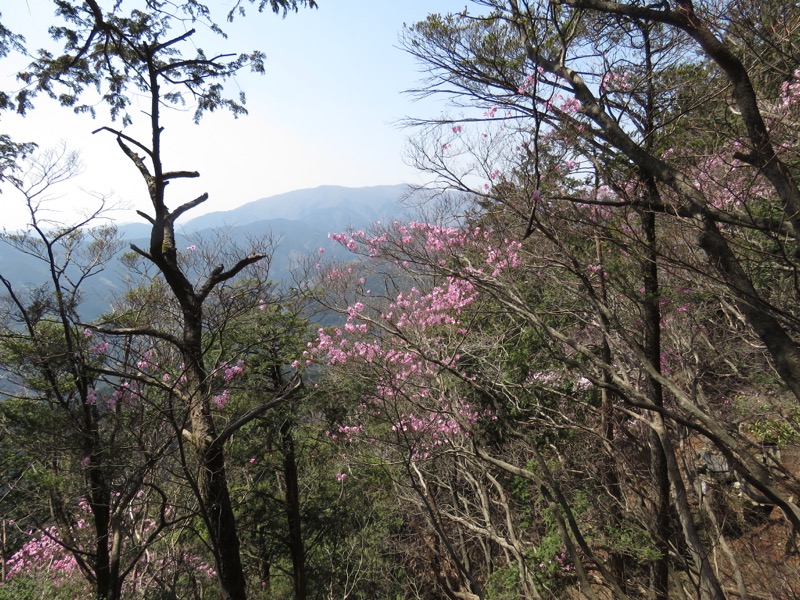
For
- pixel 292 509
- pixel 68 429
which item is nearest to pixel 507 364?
pixel 292 509

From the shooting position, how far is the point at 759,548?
603cm

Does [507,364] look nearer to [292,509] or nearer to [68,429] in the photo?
[292,509]

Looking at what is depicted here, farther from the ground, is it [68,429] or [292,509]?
[68,429]

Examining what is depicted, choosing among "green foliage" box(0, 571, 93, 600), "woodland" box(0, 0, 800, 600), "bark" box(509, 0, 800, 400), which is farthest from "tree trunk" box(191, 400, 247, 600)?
"bark" box(509, 0, 800, 400)

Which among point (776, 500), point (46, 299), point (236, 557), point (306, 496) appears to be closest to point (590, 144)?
point (776, 500)

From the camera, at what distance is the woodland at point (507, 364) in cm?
329

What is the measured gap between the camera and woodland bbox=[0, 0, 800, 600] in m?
3.29

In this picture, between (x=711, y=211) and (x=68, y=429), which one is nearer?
(x=711, y=211)

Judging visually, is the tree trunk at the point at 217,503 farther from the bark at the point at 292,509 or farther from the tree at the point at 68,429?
the bark at the point at 292,509

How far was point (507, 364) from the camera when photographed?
8359 mm

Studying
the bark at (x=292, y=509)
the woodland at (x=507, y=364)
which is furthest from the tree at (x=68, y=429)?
the bark at (x=292, y=509)

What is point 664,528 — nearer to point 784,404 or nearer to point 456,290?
point 784,404

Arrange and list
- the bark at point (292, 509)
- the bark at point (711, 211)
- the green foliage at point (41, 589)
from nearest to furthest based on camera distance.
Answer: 1. the bark at point (711, 211)
2. the green foliage at point (41, 589)
3. the bark at point (292, 509)

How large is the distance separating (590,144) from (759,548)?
6.05 meters
